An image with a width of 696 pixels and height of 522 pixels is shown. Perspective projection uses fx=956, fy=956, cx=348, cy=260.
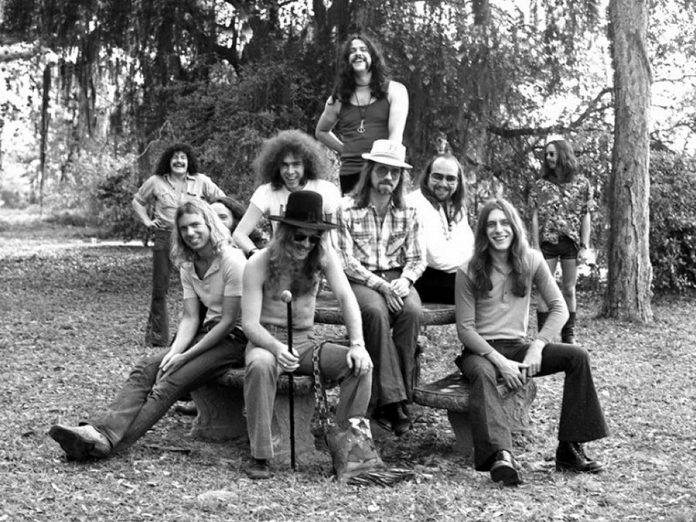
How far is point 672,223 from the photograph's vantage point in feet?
40.5

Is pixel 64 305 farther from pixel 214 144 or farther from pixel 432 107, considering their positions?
pixel 432 107

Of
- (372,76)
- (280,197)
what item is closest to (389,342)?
(280,197)

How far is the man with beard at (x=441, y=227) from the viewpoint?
236 inches

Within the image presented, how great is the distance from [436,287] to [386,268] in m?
0.49

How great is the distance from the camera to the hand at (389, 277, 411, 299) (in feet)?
17.9

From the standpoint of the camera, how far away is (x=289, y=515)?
14.1ft

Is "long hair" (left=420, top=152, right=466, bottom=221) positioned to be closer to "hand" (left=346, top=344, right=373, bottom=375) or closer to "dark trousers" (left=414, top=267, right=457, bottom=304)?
"dark trousers" (left=414, top=267, right=457, bottom=304)

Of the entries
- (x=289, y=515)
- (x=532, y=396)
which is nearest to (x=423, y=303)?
(x=532, y=396)

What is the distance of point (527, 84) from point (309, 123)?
2.80m

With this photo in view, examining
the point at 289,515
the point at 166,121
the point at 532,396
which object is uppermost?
the point at 166,121

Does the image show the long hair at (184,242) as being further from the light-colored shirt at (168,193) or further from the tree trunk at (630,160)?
the tree trunk at (630,160)

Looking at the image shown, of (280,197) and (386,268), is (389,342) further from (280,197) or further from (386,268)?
(280,197)

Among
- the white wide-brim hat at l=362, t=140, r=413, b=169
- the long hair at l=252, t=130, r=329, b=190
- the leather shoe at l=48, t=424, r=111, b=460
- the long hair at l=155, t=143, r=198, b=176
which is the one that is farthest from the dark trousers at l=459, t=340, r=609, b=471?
the long hair at l=155, t=143, r=198, b=176

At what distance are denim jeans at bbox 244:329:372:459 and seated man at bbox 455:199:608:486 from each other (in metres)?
0.62
